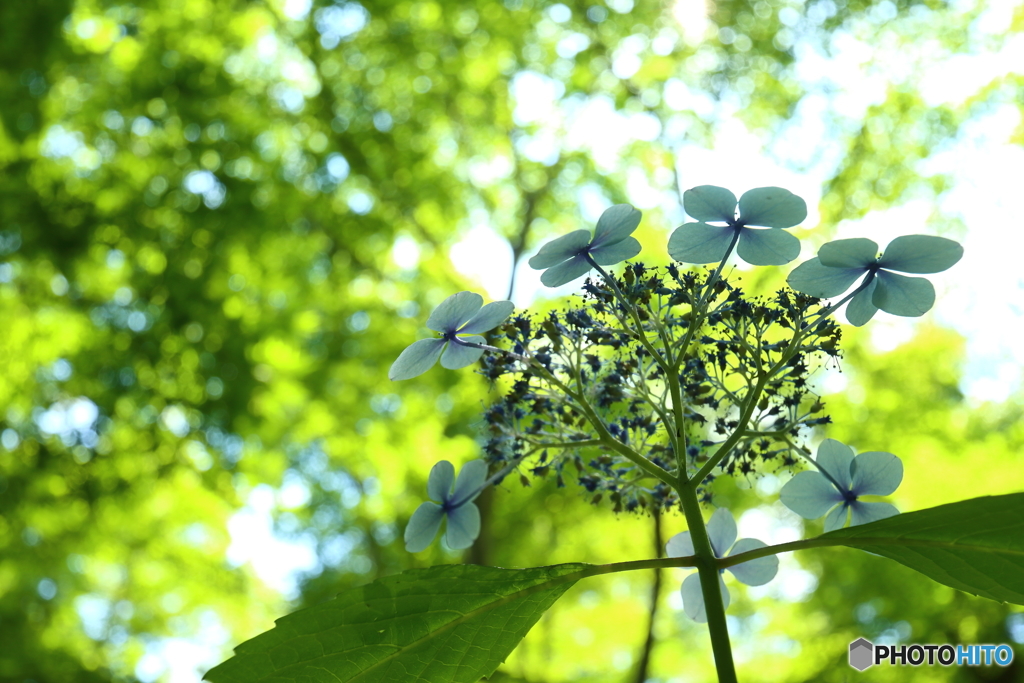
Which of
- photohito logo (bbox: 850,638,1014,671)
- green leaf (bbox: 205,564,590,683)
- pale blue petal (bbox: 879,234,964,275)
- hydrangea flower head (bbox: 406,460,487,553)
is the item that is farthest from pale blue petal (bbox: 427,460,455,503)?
photohito logo (bbox: 850,638,1014,671)

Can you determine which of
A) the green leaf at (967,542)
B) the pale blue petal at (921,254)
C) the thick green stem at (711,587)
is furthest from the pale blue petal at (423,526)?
the pale blue petal at (921,254)

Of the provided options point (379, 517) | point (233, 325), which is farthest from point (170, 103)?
point (379, 517)

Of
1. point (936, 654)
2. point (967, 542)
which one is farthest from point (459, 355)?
point (936, 654)

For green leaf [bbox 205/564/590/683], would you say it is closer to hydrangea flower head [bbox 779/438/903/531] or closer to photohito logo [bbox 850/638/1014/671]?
hydrangea flower head [bbox 779/438/903/531]

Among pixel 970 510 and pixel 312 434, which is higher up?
pixel 312 434

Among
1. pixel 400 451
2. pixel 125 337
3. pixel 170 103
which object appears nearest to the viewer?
pixel 170 103

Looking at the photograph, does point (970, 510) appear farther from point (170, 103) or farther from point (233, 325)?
point (170, 103)
